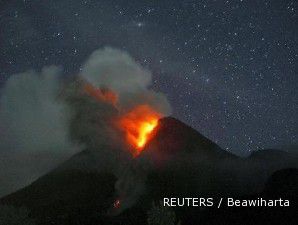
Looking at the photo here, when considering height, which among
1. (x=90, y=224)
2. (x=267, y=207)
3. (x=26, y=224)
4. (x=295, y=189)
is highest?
(x=295, y=189)

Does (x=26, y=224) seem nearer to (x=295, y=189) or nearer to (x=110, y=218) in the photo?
(x=110, y=218)

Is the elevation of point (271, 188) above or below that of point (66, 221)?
above

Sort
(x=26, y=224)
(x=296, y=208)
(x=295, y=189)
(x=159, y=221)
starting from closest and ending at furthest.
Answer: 1. (x=26, y=224)
2. (x=159, y=221)
3. (x=296, y=208)
4. (x=295, y=189)

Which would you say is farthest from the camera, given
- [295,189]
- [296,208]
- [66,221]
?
[295,189]

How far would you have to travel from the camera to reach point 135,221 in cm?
17862

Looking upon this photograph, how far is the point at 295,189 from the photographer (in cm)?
18900

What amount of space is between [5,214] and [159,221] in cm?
4679

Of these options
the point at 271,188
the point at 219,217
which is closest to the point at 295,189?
the point at 271,188

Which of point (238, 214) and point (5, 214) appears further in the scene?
point (238, 214)

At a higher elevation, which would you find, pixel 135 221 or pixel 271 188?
pixel 271 188

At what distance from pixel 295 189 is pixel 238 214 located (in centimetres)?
3518

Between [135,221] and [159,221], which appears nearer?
[159,221]

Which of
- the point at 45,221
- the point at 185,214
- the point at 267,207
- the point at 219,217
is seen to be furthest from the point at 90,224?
the point at 267,207

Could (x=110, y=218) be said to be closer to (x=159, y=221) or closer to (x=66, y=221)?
(x=66, y=221)
